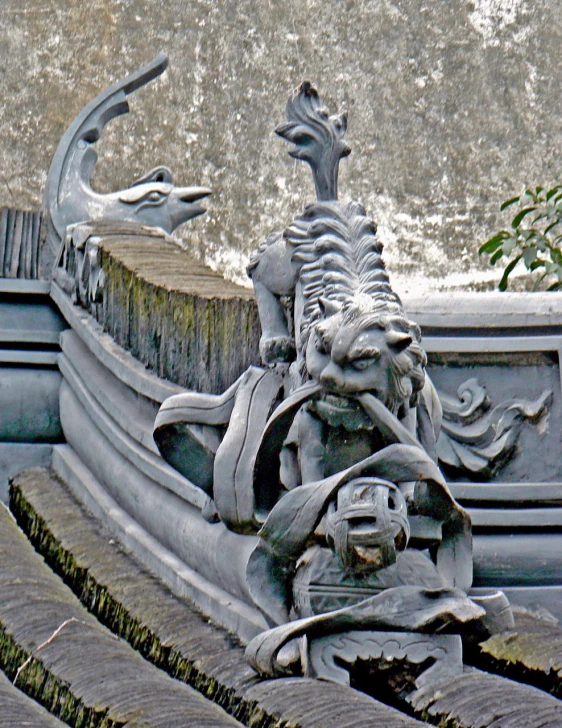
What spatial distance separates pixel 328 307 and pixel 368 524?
343 millimetres

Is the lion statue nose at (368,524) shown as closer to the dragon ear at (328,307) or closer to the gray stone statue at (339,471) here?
the gray stone statue at (339,471)

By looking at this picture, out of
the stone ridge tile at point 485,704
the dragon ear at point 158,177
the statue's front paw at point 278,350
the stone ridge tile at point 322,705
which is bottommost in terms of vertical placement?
the stone ridge tile at point 322,705

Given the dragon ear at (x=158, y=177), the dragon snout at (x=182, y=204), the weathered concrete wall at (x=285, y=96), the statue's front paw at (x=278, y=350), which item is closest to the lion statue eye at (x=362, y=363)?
the statue's front paw at (x=278, y=350)

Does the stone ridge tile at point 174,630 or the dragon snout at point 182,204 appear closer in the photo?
the stone ridge tile at point 174,630

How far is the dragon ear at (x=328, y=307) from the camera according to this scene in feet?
6.62

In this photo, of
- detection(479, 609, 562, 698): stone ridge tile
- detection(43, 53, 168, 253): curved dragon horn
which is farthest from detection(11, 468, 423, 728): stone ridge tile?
detection(43, 53, 168, 253): curved dragon horn

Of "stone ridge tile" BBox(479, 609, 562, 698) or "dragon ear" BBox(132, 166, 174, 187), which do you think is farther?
"dragon ear" BBox(132, 166, 174, 187)

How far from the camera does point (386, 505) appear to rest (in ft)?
6.07

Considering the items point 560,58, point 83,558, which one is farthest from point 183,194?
point 560,58

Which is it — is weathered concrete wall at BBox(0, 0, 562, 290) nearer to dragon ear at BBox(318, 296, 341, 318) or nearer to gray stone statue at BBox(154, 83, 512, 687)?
gray stone statue at BBox(154, 83, 512, 687)

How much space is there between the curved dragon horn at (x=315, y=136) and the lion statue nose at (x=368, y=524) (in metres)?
0.61

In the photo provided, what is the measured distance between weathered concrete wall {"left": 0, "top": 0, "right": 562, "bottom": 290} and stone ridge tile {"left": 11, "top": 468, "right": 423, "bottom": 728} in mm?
3822

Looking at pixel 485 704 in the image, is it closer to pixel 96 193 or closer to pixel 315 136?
pixel 315 136

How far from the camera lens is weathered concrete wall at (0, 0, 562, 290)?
706 cm
